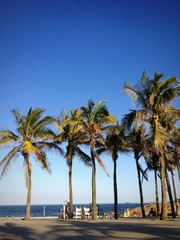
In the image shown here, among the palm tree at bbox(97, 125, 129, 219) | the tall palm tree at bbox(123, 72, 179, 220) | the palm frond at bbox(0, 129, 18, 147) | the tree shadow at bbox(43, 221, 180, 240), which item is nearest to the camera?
the tree shadow at bbox(43, 221, 180, 240)

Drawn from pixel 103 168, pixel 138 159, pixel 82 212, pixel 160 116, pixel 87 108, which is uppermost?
pixel 87 108

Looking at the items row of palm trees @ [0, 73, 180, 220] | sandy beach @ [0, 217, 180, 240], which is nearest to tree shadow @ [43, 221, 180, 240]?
sandy beach @ [0, 217, 180, 240]

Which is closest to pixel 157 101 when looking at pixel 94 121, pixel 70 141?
pixel 94 121

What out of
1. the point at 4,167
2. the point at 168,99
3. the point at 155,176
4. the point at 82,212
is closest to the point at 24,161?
the point at 4,167

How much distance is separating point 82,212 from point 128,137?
901 cm

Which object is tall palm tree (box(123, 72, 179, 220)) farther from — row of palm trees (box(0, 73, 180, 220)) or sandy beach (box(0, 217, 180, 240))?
sandy beach (box(0, 217, 180, 240))

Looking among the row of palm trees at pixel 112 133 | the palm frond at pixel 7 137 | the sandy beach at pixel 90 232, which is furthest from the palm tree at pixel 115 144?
the sandy beach at pixel 90 232

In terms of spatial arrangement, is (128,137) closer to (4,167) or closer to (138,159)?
(138,159)

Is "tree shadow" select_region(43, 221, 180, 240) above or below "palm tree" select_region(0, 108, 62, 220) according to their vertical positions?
below

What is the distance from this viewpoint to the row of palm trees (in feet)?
62.7

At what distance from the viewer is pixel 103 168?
2055cm

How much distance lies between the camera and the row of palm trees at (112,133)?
19109mm

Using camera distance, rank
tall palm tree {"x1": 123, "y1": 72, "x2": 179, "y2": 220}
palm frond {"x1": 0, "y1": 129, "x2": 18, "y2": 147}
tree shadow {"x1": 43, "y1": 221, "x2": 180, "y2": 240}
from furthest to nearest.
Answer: palm frond {"x1": 0, "y1": 129, "x2": 18, "y2": 147} → tall palm tree {"x1": 123, "y1": 72, "x2": 179, "y2": 220} → tree shadow {"x1": 43, "y1": 221, "x2": 180, "y2": 240}

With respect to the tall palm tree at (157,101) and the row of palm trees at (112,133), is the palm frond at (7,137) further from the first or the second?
the tall palm tree at (157,101)
